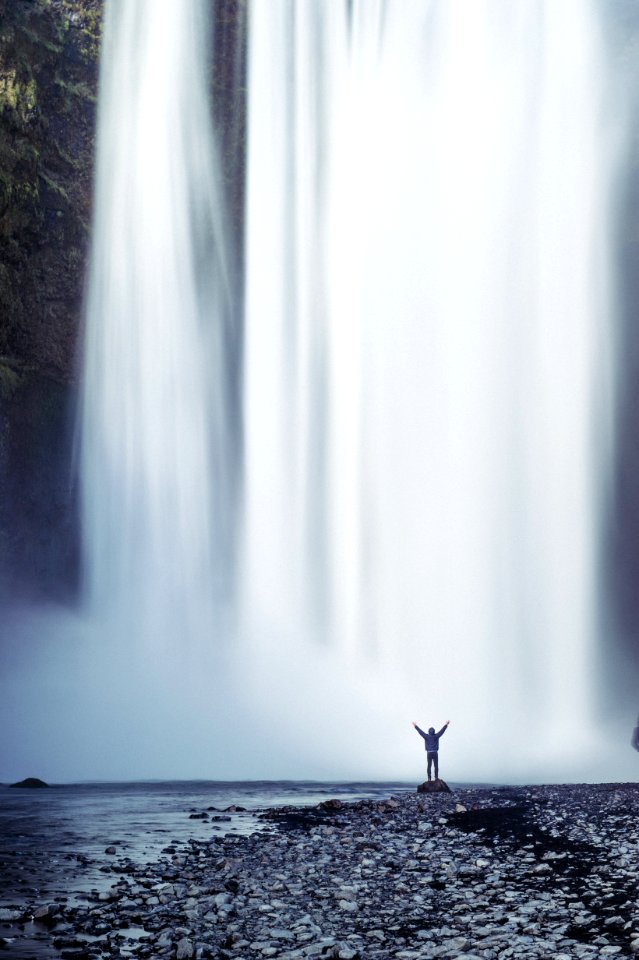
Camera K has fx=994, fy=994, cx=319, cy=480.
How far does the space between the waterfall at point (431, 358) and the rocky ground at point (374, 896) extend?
68.6 ft

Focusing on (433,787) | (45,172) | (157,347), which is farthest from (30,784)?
(45,172)

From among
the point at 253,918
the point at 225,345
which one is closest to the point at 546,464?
the point at 225,345

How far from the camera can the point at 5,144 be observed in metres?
35.5

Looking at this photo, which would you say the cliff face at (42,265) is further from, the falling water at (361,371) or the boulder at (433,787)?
the boulder at (433,787)

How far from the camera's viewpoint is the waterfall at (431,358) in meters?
38.4

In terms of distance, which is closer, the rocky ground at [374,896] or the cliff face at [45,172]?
the rocky ground at [374,896]

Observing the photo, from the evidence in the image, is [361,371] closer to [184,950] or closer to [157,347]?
[157,347]

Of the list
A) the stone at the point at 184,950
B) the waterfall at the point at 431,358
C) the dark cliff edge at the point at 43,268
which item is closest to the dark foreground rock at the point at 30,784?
the waterfall at the point at 431,358

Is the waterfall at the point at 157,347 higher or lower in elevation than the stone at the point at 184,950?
higher

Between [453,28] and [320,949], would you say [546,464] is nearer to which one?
[453,28]

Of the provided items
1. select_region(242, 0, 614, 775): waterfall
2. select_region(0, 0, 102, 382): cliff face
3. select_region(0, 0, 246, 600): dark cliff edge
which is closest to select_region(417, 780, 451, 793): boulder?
select_region(242, 0, 614, 775): waterfall

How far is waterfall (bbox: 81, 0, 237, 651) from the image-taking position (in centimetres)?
3878

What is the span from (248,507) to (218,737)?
10.3 metres

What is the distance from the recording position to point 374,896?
1004cm
